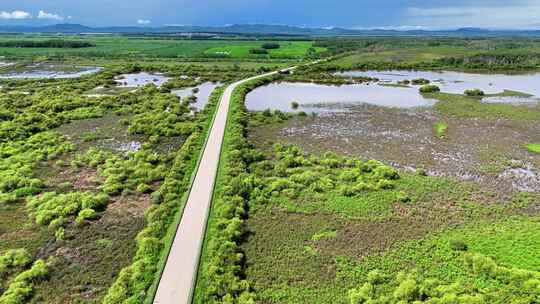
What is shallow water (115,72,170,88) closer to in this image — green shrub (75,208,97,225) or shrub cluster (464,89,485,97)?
green shrub (75,208,97,225)

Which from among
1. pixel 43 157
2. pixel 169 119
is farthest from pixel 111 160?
pixel 169 119

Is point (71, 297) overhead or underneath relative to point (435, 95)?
underneath

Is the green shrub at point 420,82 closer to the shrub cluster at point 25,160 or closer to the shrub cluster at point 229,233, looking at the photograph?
the shrub cluster at point 229,233

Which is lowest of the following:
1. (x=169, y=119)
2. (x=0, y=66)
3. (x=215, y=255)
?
(x=215, y=255)

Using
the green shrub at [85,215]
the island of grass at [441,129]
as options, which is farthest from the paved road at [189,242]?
the island of grass at [441,129]

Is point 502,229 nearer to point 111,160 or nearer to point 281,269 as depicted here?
point 281,269

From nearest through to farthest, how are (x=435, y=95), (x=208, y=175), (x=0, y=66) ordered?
(x=208, y=175) → (x=435, y=95) → (x=0, y=66)

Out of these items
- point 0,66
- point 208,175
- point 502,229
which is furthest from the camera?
point 0,66
